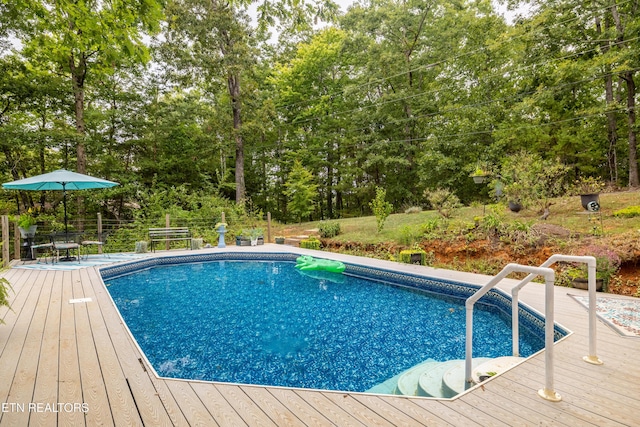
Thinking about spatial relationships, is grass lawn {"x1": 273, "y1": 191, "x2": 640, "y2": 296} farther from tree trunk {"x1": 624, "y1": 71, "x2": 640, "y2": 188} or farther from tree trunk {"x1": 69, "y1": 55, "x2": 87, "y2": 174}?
tree trunk {"x1": 69, "y1": 55, "x2": 87, "y2": 174}

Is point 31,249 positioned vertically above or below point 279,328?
above

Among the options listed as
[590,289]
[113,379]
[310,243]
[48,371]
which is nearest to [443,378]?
[590,289]

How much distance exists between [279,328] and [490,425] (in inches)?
127

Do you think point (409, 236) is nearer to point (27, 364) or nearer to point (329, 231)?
point (329, 231)

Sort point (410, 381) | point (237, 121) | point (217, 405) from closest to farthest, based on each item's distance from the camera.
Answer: point (217, 405), point (410, 381), point (237, 121)

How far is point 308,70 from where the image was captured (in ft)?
62.7

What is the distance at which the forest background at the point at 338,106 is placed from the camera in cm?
1201

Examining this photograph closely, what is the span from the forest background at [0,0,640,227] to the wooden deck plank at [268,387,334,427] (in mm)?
8152

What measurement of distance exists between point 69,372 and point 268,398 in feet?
5.41

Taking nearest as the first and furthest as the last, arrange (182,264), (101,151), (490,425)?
(490,425)
(182,264)
(101,151)

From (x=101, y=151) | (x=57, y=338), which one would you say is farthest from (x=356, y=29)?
(x=57, y=338)

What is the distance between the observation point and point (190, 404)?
2023 millimetres

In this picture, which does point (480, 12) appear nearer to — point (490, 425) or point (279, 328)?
point (279, 328)

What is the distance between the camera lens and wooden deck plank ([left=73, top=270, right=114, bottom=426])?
1.91 metres
